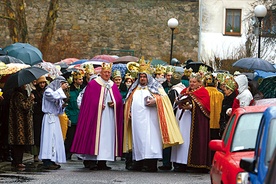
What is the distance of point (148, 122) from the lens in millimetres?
18203

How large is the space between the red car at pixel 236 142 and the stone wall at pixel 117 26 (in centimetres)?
3498

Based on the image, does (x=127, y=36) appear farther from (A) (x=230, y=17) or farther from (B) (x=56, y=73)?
(B) (x=56, y=73)

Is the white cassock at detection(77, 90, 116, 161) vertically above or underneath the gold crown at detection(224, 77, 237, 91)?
underneath

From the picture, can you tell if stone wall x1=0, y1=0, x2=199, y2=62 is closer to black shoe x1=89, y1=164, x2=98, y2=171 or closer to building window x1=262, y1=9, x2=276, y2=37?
building window x1=262, y1=9, x2=276, y2=37

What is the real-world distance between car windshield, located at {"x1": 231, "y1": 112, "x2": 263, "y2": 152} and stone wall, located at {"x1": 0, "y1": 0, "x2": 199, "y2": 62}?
35.2 metres

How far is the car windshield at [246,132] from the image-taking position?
11.1m

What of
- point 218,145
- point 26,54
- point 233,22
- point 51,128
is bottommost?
point 51,128

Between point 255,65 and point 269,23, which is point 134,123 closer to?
point 255,65

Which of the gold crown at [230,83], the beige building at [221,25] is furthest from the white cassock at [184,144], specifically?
the beige building at [221,25]

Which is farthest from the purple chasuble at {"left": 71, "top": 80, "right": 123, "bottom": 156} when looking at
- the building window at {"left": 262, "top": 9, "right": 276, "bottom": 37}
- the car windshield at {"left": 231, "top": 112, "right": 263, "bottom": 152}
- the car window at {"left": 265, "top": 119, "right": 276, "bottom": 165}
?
the building window at {"left": 262, "top": 9, "right": 276, "bottom": 37}

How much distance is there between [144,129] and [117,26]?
2914 centimetres

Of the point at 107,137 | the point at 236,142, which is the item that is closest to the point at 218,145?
the point at 236,142

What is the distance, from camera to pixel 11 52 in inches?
961

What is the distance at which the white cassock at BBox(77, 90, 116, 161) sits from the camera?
18.2m
